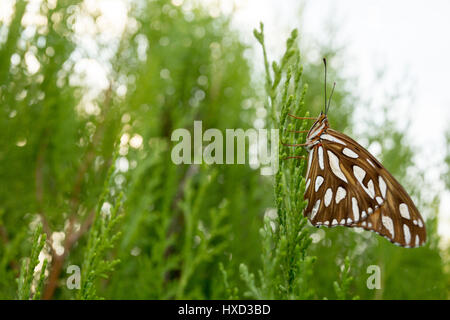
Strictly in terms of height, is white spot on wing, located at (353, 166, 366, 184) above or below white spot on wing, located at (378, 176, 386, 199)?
above

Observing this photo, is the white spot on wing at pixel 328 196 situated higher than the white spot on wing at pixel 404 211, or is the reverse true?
the white spot on wing at pixel 328 196

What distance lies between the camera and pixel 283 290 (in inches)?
57.7

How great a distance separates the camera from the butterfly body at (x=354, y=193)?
5.74 ft

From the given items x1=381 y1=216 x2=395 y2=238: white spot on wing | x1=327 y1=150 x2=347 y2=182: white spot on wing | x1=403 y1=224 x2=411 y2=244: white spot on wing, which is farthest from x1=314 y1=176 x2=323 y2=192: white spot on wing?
x1=403 y1=224 x2=411 y2=244: white spot on wing

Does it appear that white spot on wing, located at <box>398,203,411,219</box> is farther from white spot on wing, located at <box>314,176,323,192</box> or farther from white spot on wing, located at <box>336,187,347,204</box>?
white spot on wing, located at <box>314,176,323,192</box>

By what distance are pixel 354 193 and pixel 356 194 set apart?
0.05 feet

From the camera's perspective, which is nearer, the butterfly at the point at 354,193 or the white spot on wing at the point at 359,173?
the butterfly at the point at 354,193

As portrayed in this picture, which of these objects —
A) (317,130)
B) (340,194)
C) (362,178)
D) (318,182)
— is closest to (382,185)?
(362,178)

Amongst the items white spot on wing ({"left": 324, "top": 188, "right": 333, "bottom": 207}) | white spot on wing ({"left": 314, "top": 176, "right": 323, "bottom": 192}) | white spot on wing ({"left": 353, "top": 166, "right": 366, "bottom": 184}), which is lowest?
white spot on wing ({"left": 324, "top": 188, "right": 333, "bottom": 207})

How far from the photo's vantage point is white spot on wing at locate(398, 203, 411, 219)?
1.78 metres

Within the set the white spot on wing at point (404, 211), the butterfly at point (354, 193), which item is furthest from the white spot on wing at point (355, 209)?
the white spot on wing at point (404, 211)

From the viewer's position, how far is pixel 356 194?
185 cm

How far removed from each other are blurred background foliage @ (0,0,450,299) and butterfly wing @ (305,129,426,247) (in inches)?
7.0

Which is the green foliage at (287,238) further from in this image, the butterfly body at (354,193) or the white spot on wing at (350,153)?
the white spot on wing at (350,153)
